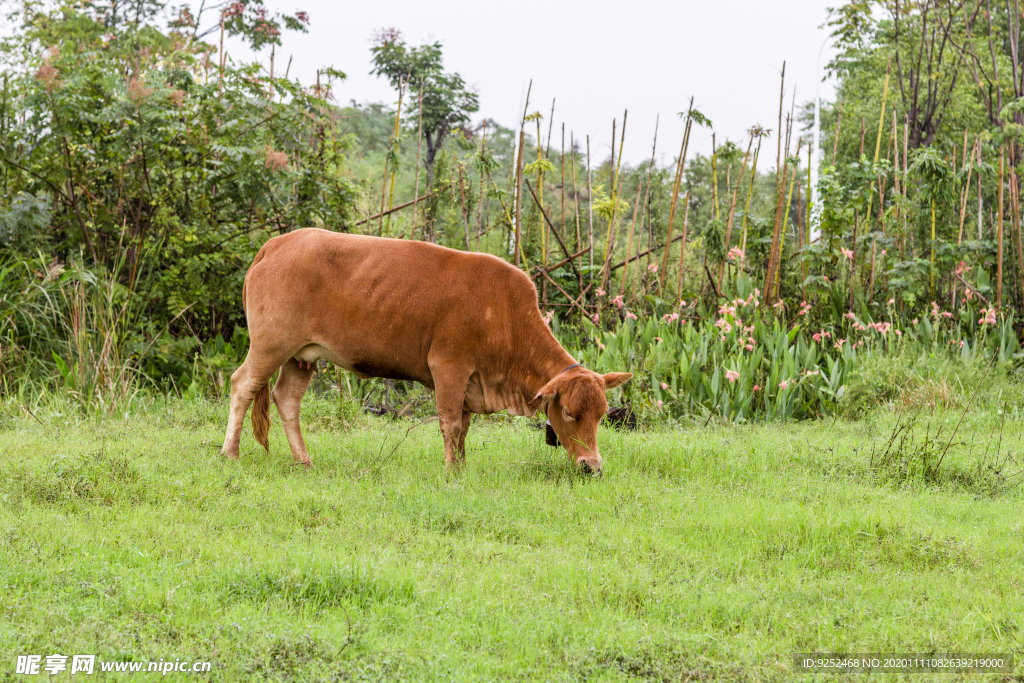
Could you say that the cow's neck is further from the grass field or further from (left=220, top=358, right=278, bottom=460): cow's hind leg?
(left=220, top=358, right=278, bottom=460): cow's hind leg

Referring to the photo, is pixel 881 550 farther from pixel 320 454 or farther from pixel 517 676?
pixel 320 454

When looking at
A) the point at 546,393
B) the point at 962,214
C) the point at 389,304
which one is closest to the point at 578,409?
the point at 546,393

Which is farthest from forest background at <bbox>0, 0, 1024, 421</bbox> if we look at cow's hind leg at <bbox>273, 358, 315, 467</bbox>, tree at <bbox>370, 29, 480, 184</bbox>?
tree at <bbox>370, 29, 480, 184</bbox>

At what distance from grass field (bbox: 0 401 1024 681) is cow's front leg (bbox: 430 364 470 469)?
0.62 feet

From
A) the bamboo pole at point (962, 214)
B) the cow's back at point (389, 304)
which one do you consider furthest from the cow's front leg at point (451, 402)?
the bamboo pole at point (962, 214)

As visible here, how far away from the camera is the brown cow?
6.02 m

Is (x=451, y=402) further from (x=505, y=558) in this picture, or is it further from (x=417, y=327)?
(x=505, y=558)

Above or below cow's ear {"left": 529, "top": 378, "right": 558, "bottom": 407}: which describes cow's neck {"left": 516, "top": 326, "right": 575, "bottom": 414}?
above

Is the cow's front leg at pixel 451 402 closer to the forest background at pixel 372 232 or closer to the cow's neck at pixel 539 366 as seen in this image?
the cow's neck at pixel 539 366

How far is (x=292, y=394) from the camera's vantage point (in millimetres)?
6574

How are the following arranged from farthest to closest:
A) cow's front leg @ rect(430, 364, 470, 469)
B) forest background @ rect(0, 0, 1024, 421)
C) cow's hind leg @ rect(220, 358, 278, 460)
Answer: forest background @ rect(0, 0, 1024, 421), cow's hind leg @ rect(220, 358, 278, 460), cow's front leg @ rect(430, 364, 470, 469)

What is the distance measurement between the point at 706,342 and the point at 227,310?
537 centimetres

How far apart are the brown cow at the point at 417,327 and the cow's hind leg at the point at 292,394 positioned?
0.49ft

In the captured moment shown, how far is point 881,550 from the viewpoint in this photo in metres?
4.53
